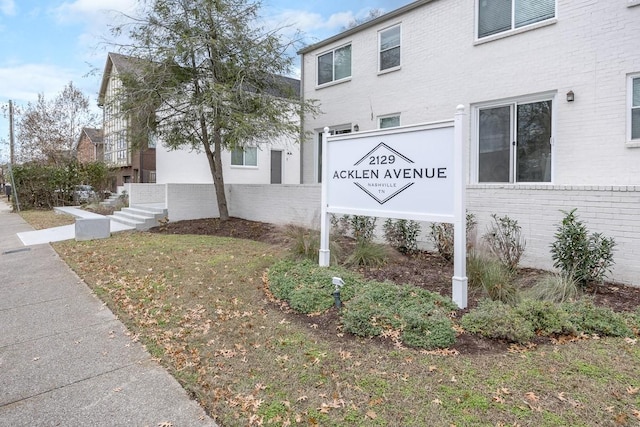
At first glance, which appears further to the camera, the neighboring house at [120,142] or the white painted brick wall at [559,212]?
the neighboring house at [120,142]

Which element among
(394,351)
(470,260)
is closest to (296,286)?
Result: (394,351)

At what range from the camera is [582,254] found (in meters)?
5.06

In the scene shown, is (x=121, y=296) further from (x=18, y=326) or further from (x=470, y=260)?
(x=470, y=260)

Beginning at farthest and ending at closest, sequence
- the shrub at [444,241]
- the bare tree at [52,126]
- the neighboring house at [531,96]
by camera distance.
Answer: the bare tree at [52,126]
the shrub at [444,241]
the neighboring house at [531,96]

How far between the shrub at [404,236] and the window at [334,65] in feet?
21.1

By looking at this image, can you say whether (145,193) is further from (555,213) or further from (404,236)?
(555,213)

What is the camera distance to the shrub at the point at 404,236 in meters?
7.33

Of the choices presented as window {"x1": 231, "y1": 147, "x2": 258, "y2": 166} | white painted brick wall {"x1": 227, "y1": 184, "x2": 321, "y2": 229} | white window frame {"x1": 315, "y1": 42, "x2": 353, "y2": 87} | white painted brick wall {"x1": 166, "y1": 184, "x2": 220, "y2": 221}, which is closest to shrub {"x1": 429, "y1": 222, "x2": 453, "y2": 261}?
white painted brick wall {"x1": 227, "y1": 184, "x2": 321, "y2": 229}

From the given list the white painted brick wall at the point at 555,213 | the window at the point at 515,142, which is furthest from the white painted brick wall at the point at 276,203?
the window at the point at 515,142

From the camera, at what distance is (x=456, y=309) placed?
13.9ft

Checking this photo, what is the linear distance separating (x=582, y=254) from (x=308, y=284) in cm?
369

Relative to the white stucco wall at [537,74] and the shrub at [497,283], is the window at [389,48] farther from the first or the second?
the shrub at [497,283]

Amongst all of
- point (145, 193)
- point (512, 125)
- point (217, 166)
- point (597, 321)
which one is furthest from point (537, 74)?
point (145, 193)

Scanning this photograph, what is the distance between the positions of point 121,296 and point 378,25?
973 centimetres
